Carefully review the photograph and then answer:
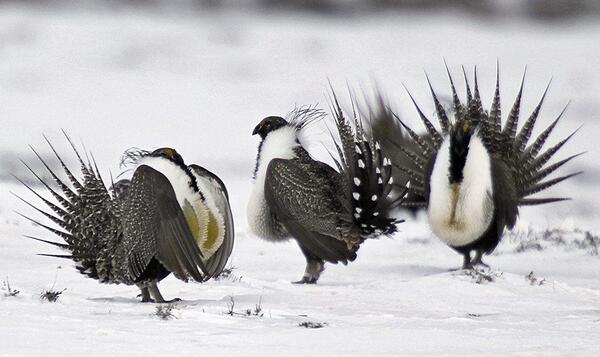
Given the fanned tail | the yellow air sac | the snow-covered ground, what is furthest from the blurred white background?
the yellow air sac

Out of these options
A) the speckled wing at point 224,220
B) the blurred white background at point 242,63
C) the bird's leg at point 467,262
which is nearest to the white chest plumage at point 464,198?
the bird's leg at point 467,262

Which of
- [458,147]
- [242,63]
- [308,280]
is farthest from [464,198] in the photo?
[242,63]

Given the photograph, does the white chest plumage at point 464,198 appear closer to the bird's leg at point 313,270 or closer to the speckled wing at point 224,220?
the bird's leg at point 313,270

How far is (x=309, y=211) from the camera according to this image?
6547 millimetres

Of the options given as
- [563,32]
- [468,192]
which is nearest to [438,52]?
[563,32]

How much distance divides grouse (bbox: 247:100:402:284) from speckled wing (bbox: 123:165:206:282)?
132 centimetres

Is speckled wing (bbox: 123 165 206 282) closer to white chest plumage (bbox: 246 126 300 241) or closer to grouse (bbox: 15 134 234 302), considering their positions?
grouse (bbox: 15 134 234 302)

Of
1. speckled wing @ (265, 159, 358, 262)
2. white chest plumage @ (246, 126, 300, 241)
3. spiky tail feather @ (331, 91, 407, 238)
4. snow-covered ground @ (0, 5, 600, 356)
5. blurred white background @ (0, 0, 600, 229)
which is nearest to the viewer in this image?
snow-covered ground @ (0, 5, 600, 356)

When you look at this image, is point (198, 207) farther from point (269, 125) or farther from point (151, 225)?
point (269, 125)

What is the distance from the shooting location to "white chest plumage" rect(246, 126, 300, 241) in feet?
21.9

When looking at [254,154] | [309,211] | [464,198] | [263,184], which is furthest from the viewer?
[254,154]

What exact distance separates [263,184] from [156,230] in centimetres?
146

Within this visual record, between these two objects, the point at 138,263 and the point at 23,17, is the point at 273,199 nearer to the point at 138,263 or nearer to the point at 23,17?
the point at 138,263

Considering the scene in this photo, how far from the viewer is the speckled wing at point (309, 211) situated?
21.4ft
